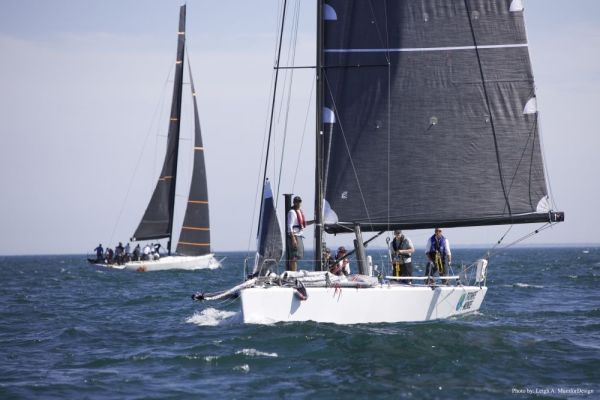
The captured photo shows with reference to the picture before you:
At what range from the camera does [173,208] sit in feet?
187

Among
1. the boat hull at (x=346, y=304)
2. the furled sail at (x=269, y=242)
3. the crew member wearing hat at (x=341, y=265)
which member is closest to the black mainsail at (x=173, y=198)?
the crew member wearing hat at (x=341, y=265)

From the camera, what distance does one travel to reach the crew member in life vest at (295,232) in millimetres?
17438

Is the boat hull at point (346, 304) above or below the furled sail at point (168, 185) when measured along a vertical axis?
below

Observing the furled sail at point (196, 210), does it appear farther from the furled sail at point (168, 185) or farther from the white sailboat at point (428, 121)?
the white sailboat at point (428, 121)

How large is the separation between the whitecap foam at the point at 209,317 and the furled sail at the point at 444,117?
3.98 metres

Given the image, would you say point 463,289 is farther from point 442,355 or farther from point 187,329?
point 187,329

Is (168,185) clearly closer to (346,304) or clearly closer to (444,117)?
(444,117)

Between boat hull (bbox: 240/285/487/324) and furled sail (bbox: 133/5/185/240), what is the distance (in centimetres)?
3974

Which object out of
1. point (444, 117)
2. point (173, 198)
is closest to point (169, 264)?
point (173, 198)

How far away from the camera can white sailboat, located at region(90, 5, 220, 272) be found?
55219mm

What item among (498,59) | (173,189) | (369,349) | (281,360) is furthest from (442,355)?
(173,189)

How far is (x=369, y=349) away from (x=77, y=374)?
4.86 meters

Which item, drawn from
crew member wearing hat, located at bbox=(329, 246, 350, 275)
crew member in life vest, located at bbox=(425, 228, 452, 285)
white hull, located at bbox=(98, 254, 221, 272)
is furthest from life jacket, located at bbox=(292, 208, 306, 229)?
white hull, located at bbox=(98, 254, 221, 272)

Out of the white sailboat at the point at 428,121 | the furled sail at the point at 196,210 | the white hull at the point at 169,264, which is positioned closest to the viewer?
the white sailboat at the point at 428,121
